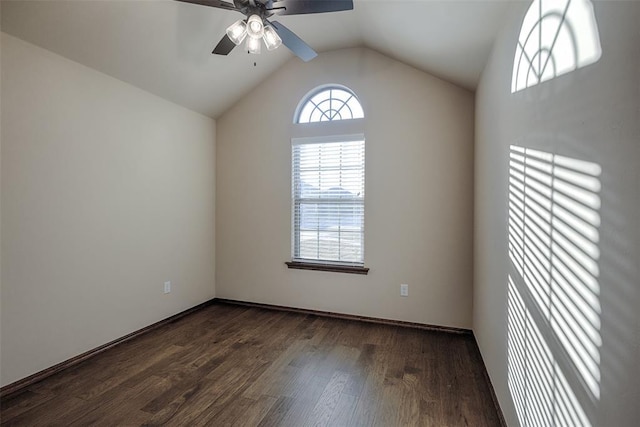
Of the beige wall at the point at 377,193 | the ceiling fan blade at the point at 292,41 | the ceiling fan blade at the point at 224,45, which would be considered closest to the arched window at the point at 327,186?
the beige wall at the point at 377,193

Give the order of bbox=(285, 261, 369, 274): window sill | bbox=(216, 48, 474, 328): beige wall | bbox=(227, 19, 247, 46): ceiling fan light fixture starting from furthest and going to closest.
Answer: bbox=(285, 261, 369, 274): window sill, bbox=(216, 48, 474, 328): beige wall, bbox=(227, 19, 247, 46): ceiling fan light fixture

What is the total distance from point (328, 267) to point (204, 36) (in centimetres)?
264

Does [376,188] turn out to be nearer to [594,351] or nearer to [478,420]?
[478,420]

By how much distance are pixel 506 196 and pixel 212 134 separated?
3.49 meters

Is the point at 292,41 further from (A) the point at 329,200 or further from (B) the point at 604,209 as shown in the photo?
(B) the point at 604,209

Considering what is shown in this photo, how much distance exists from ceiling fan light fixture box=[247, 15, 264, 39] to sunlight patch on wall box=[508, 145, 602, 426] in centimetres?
164

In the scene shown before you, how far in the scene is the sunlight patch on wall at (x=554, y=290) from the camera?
2.73 ft

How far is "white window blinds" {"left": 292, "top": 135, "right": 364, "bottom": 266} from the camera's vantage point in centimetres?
350

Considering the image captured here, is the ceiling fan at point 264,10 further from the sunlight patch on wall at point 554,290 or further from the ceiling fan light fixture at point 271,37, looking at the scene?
the sunlight patch on wall at point 554,290

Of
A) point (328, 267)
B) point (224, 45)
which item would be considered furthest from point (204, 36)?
point (328, 267)

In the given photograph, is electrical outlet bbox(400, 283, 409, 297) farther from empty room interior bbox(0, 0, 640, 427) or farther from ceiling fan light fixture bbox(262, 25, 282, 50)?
ceiling fan light fixture bbox(262, 25, 282, 50)

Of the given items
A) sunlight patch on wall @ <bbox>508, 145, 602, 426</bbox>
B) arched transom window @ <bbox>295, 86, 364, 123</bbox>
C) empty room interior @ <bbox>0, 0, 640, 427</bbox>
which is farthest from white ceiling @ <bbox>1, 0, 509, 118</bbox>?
sunlight patch on wall @ <bbox>508, 145, 602, 426</bbox>

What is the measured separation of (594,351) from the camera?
81cm

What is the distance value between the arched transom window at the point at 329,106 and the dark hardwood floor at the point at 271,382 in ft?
7.90
